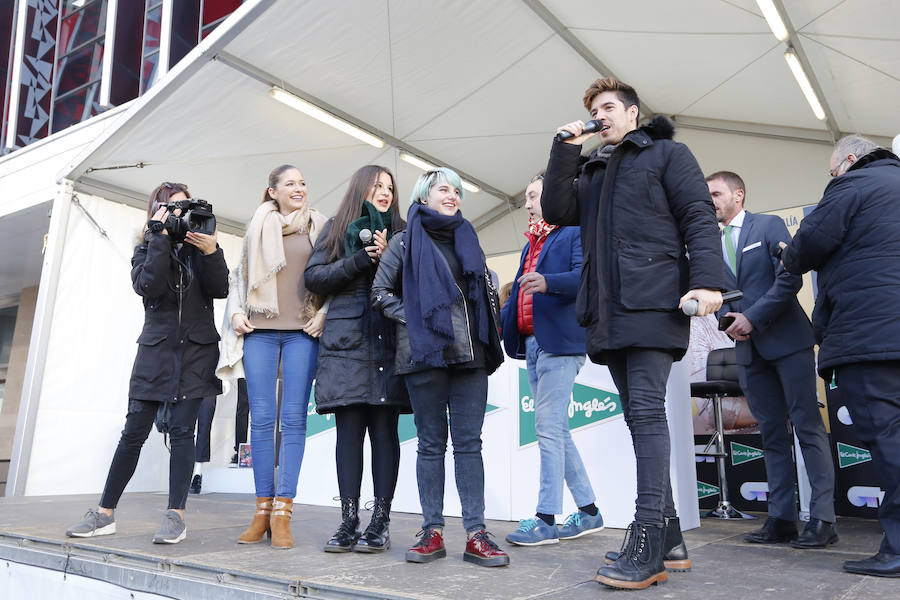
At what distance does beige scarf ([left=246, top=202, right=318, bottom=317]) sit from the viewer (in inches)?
104

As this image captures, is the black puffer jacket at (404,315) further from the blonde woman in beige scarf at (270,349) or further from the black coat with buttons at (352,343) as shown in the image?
the blonde woman in beige scarf at (270,349)

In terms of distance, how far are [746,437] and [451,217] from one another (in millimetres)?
3116

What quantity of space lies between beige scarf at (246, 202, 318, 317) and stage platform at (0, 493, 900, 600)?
0.93 metres

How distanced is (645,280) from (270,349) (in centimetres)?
150

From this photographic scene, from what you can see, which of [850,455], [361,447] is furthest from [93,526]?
[850,455]

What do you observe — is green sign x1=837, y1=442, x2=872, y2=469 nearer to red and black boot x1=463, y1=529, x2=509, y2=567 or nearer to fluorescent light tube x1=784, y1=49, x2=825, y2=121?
red and black boot x1=463, y1=529, x2=509, y2=567

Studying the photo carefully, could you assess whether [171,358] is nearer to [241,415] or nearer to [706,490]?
[706,490]

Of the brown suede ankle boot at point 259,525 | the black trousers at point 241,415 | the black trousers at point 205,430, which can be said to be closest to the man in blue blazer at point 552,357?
the brown suede ankle boot at point 259,525

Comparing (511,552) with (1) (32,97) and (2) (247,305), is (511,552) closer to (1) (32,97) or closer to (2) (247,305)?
Answer: (2) (247,305)

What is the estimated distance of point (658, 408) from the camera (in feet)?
6.23

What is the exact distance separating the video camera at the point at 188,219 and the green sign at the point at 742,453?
11.9ft

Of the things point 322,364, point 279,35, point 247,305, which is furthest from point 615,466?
point 279,35

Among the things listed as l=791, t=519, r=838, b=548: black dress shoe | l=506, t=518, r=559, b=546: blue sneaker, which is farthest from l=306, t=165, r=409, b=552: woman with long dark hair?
l=791, t=519, r=838, b=548: black dress shoe

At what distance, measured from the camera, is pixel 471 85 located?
21.3 ft
